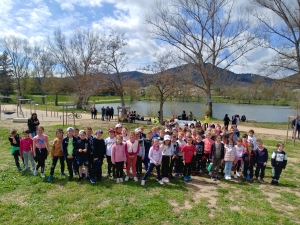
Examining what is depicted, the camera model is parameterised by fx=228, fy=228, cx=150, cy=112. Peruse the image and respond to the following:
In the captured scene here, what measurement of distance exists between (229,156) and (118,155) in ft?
10.8

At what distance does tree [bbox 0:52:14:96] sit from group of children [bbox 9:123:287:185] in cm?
5555

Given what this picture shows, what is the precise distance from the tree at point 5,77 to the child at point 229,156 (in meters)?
58.7

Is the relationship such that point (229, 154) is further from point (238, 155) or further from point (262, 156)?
point (262, 156)

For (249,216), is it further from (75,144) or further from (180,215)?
(75,144)

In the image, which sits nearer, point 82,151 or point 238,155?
point 82,151

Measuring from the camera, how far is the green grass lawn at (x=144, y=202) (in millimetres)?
4410

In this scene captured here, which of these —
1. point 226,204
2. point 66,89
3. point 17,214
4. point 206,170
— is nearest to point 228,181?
point 206,170

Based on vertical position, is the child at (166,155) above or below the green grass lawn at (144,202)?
above

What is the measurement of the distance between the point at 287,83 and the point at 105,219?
2140cm

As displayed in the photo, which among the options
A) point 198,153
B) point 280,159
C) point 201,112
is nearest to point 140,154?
point 198,153

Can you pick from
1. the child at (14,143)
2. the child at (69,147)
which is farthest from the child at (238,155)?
the child at (14,143)

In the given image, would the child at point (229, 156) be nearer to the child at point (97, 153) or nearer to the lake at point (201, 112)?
the child at point (97, 153)

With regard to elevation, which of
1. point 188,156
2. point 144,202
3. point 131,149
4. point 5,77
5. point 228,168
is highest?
point 5,77

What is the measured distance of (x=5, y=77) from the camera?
55.8 m
